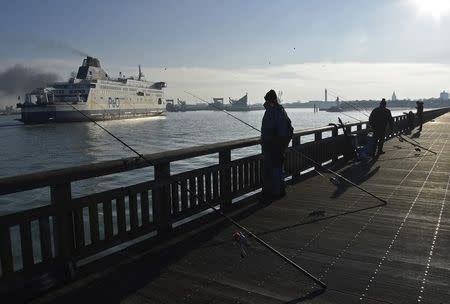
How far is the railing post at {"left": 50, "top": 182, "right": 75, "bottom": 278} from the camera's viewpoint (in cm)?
386

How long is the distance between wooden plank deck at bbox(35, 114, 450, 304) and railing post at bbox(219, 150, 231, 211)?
0.36 meters

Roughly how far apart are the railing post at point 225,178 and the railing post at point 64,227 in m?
2.90

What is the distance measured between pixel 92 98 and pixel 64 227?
9805 cm

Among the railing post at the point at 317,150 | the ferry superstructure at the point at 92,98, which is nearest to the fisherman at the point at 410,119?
the railing post at the point at 317,150

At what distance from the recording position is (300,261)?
4602 mm

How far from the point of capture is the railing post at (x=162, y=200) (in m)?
5.15

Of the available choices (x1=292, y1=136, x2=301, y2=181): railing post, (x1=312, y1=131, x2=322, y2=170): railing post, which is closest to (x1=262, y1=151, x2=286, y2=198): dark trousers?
(x1=292, y1=136, x2=301, y2=181): railing post

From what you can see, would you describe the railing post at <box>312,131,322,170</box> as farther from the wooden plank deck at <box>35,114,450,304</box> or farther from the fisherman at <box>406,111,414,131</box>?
the fisherman at <box>406,111,414,131</box>

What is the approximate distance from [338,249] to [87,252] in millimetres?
2891

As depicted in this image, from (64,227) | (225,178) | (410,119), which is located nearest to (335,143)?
(225,178)

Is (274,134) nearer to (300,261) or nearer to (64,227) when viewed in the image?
(300,261)

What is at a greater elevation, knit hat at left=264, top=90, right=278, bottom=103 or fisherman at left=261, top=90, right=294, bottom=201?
knit hat at left=264, top=90, right=278, bottom=103

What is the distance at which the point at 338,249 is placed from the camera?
4.98m

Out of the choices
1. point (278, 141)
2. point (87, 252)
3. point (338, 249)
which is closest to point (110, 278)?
point (87, 252)
